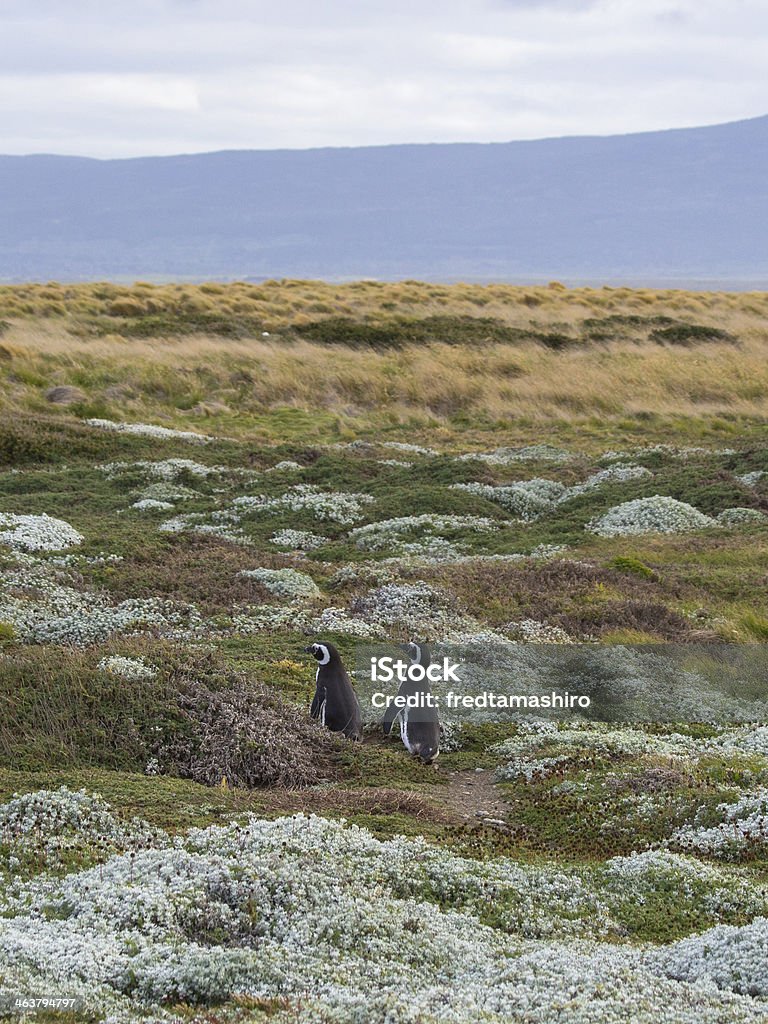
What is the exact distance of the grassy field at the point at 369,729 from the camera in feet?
20.7

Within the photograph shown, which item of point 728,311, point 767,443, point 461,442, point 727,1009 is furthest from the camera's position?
point 728,311

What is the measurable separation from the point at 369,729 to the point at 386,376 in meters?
24.7

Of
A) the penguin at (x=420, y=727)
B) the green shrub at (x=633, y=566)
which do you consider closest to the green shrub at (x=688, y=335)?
the green shrub at (x=633, y=566)

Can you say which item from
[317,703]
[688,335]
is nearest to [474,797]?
[317,703]

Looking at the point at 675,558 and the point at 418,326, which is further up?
the point at 418,326

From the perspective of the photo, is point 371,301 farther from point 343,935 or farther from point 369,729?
point 343,935

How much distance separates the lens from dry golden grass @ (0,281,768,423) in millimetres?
32031

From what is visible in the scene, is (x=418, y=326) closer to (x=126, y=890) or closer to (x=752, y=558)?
(x=752, y=558)

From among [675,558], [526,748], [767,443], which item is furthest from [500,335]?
[526,748]

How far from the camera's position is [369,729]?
11.1 metres

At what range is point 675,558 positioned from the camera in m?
17.4

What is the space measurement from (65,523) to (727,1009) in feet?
46.2

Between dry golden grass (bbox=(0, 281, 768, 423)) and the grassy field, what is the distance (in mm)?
250

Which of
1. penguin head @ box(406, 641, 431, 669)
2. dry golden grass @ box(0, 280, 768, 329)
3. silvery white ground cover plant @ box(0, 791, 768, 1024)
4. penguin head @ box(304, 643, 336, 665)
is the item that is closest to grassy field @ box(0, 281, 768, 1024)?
silvery white ground cover plant @ box(0, 791, 768, 1024)
